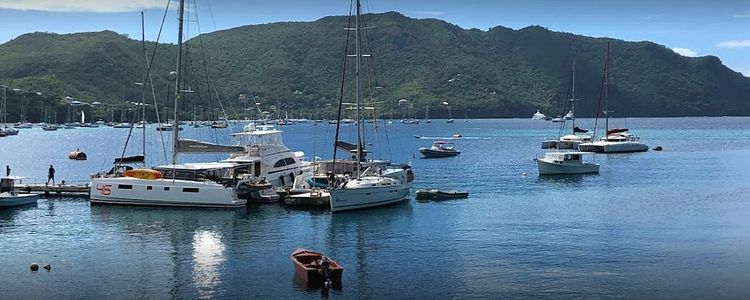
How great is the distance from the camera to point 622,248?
47.5 m

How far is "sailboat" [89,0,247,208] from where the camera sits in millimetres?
61375

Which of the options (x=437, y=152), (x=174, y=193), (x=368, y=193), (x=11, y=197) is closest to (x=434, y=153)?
(x=437, y=152)

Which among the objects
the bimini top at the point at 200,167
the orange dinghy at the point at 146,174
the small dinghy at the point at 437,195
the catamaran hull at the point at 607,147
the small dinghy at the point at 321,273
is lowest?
the small dinghy at the point at 321,273

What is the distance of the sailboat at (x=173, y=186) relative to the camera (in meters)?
61.4

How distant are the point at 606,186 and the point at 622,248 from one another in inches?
1560

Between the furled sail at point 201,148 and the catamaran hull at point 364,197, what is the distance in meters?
13.3

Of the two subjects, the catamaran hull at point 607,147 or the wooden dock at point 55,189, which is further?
the catamaran hull at point 607,147

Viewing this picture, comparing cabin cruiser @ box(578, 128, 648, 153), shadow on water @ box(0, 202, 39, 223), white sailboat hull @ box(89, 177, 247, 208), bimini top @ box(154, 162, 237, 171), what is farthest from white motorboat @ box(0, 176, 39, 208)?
cabin cruiser @ box(578, 128, 648, 153)

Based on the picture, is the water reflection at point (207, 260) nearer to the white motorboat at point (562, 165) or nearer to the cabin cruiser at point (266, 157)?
the cabin cruiser at point (266, 157)

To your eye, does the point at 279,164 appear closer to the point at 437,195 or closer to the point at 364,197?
the point at 364,197

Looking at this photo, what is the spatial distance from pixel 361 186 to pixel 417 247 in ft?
47.2

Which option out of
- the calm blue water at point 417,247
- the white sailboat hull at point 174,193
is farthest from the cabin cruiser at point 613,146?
the white sailboat hull at point 174,193

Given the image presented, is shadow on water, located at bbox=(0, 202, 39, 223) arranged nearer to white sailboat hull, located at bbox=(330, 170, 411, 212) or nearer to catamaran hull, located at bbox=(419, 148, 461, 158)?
white sailboat hull, located at bbox=(330, 170, 411, 212)

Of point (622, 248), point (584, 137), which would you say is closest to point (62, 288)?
point (622, 248)
